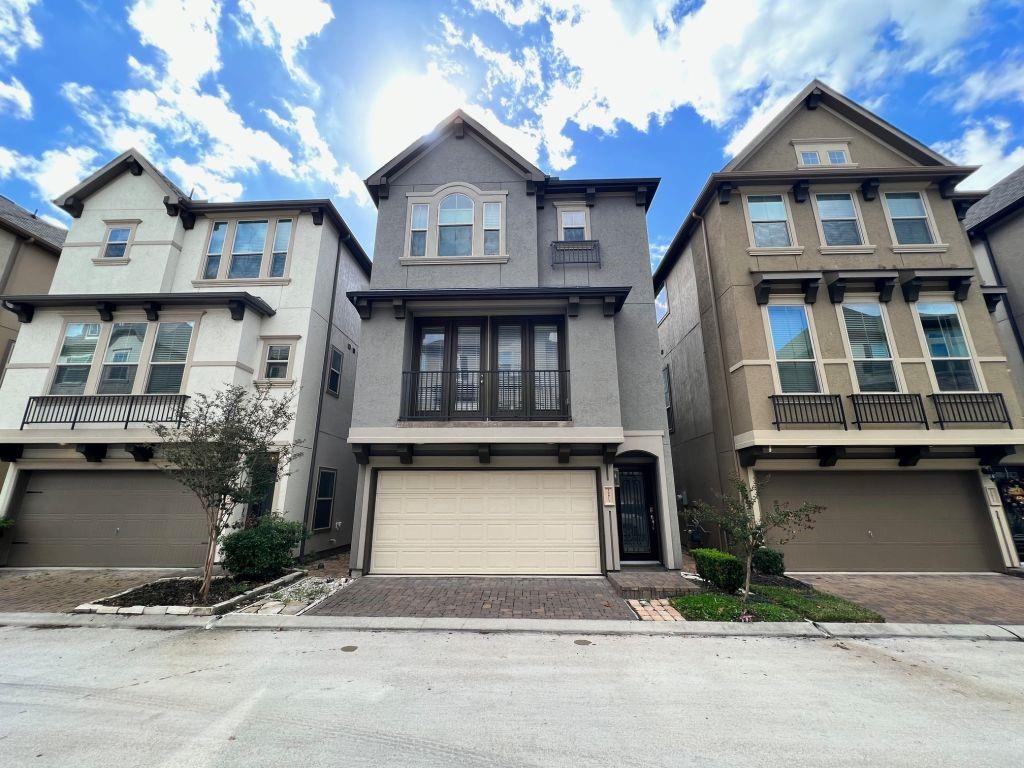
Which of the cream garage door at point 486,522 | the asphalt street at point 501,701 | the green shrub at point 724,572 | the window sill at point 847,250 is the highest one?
the window sill at point 847,250

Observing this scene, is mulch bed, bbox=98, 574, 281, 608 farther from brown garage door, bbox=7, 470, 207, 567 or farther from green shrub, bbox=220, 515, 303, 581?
brown garage door, bbox=7, 470, 207, 567

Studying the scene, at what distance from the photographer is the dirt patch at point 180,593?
285 inches

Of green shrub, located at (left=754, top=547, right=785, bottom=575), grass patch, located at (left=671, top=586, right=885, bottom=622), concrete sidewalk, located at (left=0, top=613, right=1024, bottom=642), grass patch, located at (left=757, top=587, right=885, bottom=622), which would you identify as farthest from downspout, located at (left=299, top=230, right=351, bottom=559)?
green shrub, located at (left=754, top=547, right=785, bottom=575)

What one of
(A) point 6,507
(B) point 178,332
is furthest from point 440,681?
(A) point 6,507

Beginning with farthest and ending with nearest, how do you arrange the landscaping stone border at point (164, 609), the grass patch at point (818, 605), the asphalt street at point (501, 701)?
the landscaping stone border at point (164, 609) → the grass patch at point (818, 605) → the asphalt street at point (501, 701)

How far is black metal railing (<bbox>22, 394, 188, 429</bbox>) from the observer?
412 inches

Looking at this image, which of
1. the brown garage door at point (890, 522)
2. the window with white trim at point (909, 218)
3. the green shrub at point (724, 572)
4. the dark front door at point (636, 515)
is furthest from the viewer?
the window with white trim at point (909, 218)

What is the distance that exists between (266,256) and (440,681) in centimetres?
1231

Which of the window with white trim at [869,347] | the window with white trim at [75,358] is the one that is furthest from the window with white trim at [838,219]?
the window with white trim at [75,358]

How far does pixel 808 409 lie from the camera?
10195mm

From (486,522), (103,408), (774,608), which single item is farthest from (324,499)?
(774,608)

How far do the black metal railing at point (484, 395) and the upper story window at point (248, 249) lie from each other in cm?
584

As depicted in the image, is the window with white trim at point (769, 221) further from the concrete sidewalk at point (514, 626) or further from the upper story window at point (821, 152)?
the concrete sidewalk at point (514, 626)

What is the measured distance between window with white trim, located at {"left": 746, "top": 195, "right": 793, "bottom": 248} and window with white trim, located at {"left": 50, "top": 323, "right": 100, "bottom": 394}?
18.4 metres
